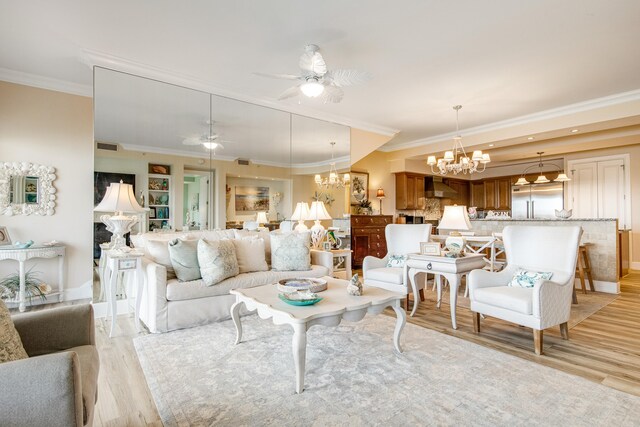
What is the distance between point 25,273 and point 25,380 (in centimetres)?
402

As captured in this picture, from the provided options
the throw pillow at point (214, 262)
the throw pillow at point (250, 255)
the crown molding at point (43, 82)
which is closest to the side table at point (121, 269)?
the throw pillow at point (214, 262)

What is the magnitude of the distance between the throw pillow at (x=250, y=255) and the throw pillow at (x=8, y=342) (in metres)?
2.45

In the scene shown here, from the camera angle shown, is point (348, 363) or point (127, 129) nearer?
point (348, 363)

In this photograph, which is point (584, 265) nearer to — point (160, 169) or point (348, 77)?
point (348, 77)

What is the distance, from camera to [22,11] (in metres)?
2.76

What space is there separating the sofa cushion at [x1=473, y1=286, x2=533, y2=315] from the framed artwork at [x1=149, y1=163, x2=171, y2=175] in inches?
150

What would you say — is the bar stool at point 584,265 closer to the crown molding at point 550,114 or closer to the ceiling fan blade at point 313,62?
the crown molding at point 550,114

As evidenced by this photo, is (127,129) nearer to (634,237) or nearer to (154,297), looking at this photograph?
(154,297)

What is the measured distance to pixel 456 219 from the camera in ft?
12.1

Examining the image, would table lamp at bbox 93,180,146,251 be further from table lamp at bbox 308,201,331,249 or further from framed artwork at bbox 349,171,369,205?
framed artwork at bbox 349,171,369,205

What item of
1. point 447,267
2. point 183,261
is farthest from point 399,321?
point 183,261

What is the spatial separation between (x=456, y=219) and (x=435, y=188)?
5.28 metres

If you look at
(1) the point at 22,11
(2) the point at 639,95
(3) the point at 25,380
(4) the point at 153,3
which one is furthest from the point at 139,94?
(2) the point at 639,95

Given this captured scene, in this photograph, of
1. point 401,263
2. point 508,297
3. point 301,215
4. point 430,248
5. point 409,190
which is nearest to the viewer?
point 508,297
